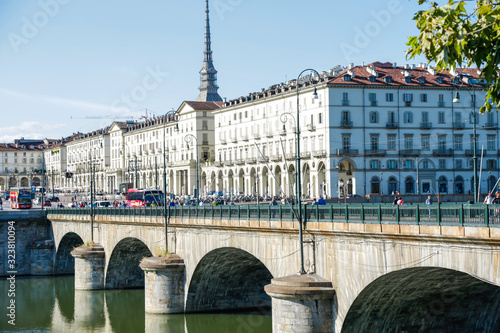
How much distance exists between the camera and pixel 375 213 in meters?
27.9

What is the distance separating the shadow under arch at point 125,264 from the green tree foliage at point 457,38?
48.8 metres

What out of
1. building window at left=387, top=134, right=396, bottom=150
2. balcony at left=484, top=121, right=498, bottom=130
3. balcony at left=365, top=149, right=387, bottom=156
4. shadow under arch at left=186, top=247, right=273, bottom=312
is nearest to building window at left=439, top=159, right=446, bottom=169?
building window at left=387, top=134, right=396, bottom=150

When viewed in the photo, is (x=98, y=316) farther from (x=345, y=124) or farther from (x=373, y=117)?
(x=373, y=117)

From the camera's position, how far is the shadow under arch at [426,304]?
29156 millimetres

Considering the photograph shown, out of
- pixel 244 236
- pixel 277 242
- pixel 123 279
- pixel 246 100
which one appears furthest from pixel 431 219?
pixel 246 100

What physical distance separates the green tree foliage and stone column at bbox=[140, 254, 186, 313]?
35624 millimetres

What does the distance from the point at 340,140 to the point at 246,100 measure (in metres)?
28.5

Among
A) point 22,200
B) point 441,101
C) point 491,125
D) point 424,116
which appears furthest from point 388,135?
point 22,200

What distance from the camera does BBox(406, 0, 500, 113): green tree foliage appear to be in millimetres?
12109

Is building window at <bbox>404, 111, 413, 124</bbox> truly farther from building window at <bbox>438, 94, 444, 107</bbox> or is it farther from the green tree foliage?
the green tree foliage

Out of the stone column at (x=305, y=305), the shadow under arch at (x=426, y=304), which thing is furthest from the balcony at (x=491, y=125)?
the stone column at (x=305, y=305)

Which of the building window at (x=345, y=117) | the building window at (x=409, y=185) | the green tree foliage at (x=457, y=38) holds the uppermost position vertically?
the building window at (x=345, y=117)

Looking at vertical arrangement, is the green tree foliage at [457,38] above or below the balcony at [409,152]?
below

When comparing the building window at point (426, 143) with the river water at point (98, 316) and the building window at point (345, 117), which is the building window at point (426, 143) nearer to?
the building window at point (345, 117)
